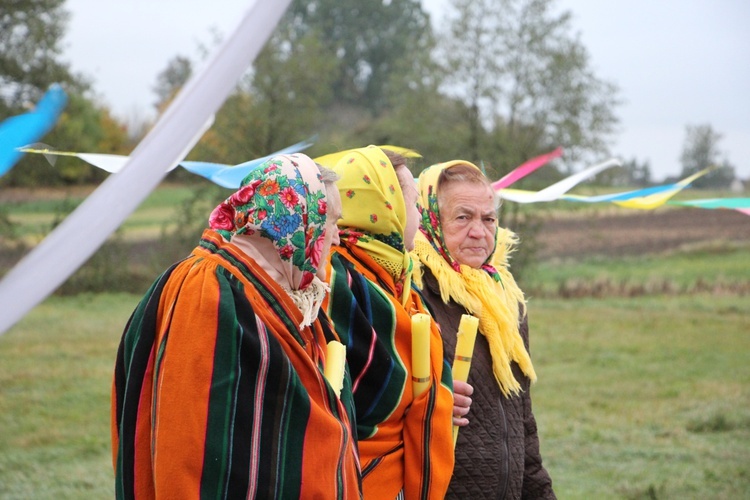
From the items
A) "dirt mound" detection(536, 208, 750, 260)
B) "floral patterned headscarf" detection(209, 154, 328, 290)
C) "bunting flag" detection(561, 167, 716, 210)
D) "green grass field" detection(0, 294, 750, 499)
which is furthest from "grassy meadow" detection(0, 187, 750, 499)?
"bunting flag" detection(561, 167, 716, 210)

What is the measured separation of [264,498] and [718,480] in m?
4.99

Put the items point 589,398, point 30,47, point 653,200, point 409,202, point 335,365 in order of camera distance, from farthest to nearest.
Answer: point 30,47, point 589,398, point 653,200, point 409,202, point 335,365

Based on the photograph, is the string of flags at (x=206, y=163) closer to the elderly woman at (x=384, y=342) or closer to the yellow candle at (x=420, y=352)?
the elderly woman at (x=384, y=342)

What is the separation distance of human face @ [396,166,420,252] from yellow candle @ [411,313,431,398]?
0.29m

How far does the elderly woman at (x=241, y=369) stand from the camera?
1.90 meters

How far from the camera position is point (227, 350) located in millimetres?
1928

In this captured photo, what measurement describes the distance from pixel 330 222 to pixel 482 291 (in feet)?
3.24

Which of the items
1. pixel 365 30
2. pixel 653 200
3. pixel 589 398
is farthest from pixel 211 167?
pixel 365 30

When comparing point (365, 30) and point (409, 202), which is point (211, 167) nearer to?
point (409, 202)

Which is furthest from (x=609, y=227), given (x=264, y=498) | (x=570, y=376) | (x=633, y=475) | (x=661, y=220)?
(x=264, y=498)

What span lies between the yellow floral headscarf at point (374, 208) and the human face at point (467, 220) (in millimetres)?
423

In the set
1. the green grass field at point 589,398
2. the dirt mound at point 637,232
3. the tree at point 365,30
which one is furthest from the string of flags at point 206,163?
the tree at point 365,30

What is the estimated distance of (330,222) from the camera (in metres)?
2.26

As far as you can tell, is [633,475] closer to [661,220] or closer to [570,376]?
[570,376]
